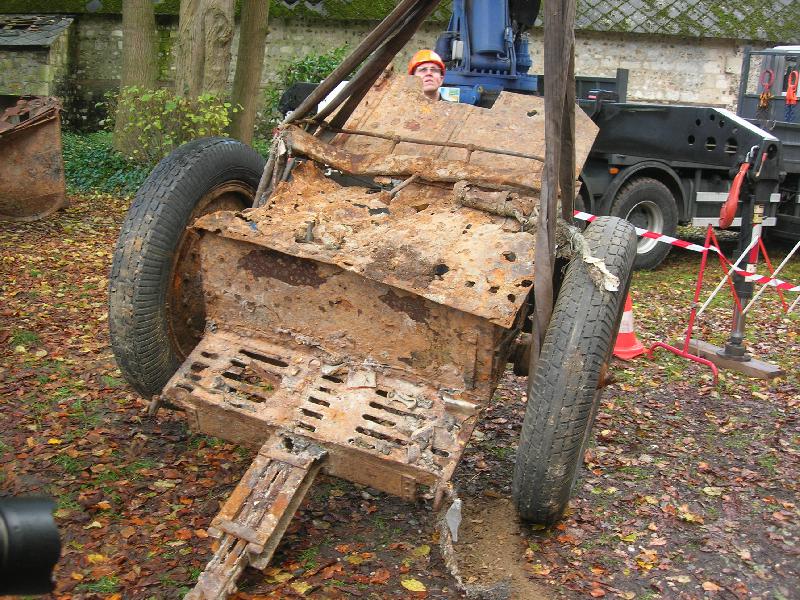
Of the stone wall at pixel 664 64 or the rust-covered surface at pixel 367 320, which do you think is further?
the stone wall at pixel 664 64

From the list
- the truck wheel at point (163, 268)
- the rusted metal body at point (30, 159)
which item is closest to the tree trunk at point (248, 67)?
the rusted metal body at point (30, 159)

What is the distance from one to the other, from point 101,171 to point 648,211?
25.3ft

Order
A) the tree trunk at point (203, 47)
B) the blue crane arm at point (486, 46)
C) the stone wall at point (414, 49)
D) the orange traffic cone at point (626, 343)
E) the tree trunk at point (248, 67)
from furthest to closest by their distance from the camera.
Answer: the stone wall at point (414, 49)
the tree trunk at point (248, 67)
the tree trunk at point (203, 47)
the blue crane arm at point (486, 46)
the orange traffic cone at point (626, 343)

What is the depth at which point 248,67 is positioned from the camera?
11.8 metres

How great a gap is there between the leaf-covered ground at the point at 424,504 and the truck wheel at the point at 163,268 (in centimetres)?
60

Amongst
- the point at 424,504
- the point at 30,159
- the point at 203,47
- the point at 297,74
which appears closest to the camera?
the point at 424,504

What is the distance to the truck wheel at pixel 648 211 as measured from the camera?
9352mm

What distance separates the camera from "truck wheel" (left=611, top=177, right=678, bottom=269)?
935cm

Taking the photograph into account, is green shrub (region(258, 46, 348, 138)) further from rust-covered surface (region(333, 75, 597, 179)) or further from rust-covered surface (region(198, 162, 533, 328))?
rust-covered surface (region(198, 162, 533, 328))

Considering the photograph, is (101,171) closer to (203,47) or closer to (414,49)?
(203,47)

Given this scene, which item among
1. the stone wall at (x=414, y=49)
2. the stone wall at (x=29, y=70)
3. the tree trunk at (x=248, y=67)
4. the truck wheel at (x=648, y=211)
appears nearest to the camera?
the truck wheel at (x=648, y=211)

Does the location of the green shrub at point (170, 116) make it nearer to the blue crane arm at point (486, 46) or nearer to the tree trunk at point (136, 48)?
Answer: the tree trunk at point (136, 48)

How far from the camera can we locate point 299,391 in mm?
3648

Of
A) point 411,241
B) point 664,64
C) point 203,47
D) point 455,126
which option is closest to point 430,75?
point 455,126
